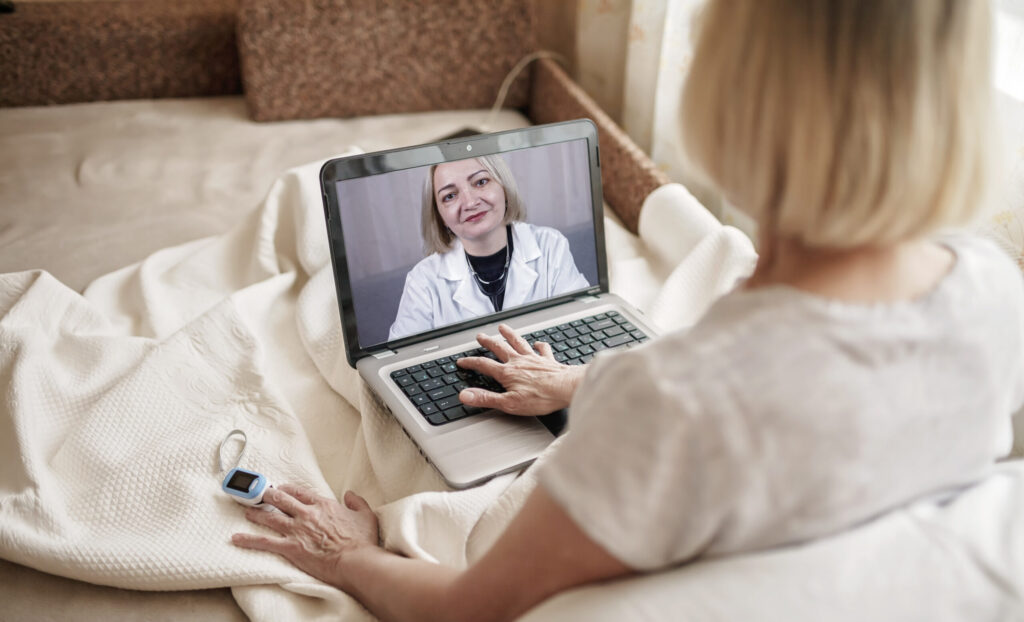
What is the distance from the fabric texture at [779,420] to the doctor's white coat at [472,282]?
51cm

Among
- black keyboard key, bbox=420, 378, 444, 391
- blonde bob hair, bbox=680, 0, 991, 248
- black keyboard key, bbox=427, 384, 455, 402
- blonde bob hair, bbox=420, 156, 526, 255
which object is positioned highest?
blonde bob hair, bbox=680, 0, 991, 248

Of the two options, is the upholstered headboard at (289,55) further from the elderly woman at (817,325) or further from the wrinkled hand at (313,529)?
the elderly woman at (817,325)

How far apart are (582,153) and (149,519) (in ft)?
2.23

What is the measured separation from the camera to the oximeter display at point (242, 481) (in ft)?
2.93

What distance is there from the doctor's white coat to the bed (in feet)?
0.43

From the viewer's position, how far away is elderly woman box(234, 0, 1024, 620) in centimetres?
49

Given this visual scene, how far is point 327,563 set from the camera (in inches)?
32.8

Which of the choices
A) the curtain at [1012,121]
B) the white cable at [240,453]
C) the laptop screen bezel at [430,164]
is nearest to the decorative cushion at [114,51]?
the laptop screen bezel at [430,164]

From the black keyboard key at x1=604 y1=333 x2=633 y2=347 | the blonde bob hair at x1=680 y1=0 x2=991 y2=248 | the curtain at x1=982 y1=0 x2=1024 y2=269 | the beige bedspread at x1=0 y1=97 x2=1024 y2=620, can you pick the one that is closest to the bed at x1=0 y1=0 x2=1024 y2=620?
the beige bedspread at x1=0 y1=97 x2=1024 y2=620

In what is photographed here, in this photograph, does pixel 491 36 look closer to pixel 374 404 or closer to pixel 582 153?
pixel 582 153

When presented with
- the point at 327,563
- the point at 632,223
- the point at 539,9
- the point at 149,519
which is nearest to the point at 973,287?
the point at 327,563

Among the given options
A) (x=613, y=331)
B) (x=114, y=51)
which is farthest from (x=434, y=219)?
(x=114, y=51)

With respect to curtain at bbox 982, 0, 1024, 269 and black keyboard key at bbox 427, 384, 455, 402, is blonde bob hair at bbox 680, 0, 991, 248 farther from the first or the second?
black keyboard key at bbox 427, 384, 455, 402

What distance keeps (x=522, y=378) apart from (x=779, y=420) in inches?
18.6
